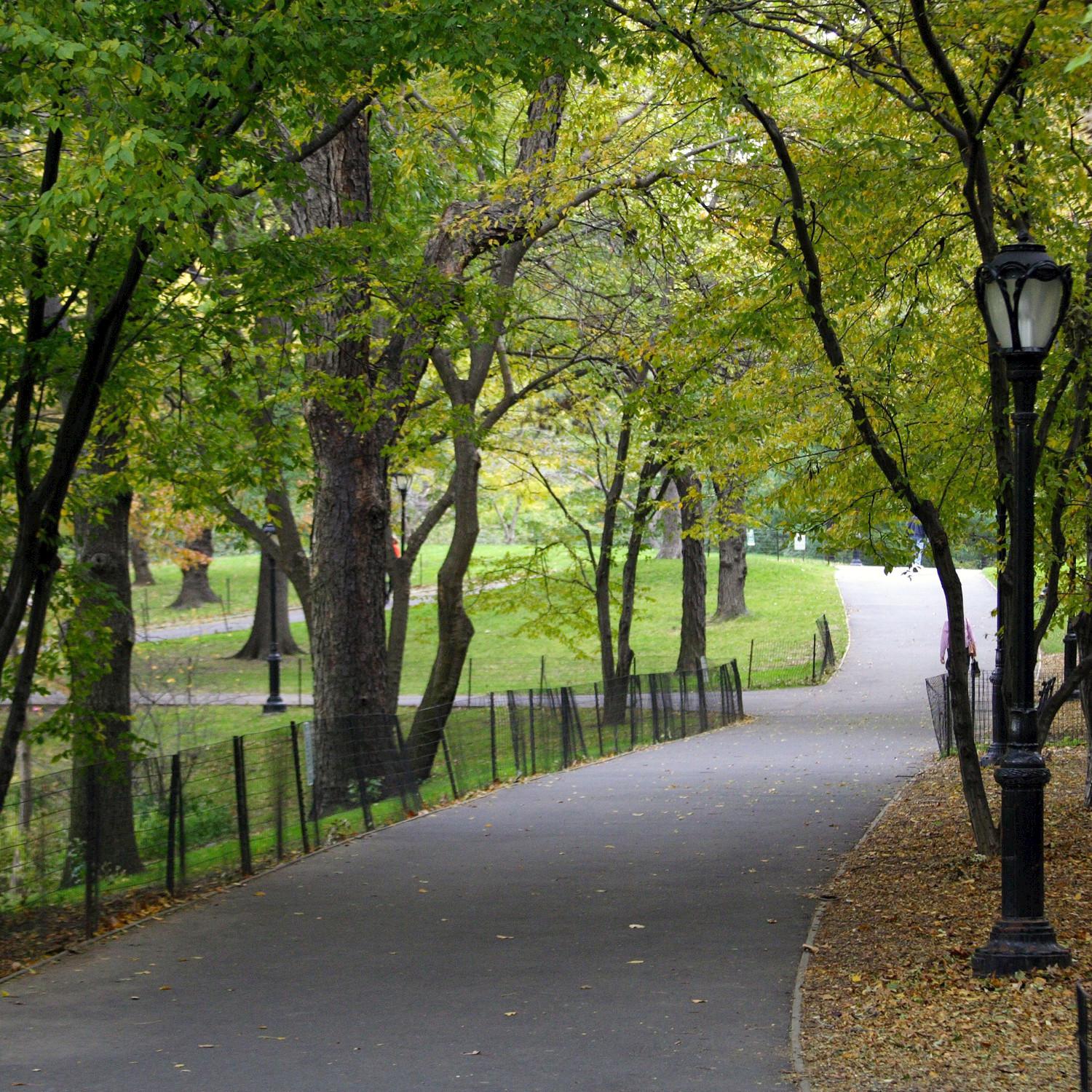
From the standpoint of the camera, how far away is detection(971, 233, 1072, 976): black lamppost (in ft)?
24.8

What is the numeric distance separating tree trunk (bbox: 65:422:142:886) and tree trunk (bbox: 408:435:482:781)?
12.8 ft

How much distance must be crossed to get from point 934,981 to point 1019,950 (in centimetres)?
49

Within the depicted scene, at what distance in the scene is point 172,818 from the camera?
1055cm

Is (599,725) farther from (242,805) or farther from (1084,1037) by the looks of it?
(1084,1037)

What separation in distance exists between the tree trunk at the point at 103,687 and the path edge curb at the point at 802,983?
4783mm

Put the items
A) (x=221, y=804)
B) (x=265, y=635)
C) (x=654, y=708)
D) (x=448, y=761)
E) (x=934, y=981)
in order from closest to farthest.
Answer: (x=934, y=981) → (x=221, y=804) → (x=448, y=761) → (x=654, y=708) → (x=265, y=635)

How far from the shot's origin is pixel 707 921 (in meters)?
9.73

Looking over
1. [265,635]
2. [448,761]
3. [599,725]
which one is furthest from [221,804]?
[265,635]

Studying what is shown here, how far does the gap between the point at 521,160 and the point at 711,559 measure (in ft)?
189

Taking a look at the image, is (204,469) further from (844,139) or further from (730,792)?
(730,792)

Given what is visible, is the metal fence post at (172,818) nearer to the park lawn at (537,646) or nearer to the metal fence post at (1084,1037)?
the metal fence post at (1084,1037)

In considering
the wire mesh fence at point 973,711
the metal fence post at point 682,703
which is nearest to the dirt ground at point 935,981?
the wire mesh fence at point 973,711

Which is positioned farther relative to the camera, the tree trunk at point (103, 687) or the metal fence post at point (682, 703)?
the metal fence post at point (682, 703)

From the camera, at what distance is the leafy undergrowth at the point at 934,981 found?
609cm
